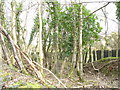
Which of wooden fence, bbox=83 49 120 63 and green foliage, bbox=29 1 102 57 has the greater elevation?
green foliage, bbox=29 1 102 57

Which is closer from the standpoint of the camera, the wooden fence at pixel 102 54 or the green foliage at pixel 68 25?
the green foliage at pixel 68 25

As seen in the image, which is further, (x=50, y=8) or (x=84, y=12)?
(x=50, y=8)

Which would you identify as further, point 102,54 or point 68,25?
point 102,54

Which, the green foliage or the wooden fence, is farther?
the wooden fence

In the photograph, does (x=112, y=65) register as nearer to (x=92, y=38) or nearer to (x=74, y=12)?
(x=92, y=38)

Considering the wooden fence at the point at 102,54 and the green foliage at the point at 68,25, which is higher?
the green foliage at the point at 68,25

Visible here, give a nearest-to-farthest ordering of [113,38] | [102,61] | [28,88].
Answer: [28,88] < [102,61] < [113,38]

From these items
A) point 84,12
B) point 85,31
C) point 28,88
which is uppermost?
point 84,12

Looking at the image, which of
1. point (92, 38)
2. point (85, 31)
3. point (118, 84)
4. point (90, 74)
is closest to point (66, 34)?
point (85, 31)

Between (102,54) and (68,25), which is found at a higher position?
(68,25)

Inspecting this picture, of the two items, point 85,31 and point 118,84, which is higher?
point 85,31

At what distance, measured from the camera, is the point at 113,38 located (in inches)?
516

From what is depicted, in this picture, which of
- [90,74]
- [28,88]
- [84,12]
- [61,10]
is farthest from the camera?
[90,74]

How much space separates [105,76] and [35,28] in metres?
5.94
